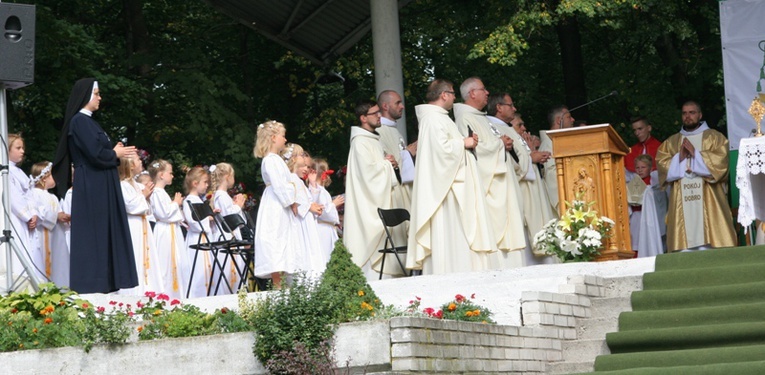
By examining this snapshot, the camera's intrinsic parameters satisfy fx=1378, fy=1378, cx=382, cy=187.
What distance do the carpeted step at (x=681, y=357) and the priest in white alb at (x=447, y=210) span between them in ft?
9.90

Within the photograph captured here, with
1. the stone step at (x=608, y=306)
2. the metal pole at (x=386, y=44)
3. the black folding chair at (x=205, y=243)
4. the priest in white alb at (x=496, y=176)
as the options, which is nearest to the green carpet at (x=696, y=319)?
the stone step at (x=608, y=306)

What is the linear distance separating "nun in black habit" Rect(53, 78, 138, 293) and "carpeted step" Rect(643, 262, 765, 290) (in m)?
4.88

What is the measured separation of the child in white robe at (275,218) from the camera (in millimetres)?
14141

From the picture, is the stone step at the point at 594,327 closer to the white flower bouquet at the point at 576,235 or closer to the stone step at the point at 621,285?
the stone step at the point at 621,285

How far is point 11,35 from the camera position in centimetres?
1255

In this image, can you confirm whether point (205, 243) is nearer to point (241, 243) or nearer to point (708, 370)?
point (241, 243)

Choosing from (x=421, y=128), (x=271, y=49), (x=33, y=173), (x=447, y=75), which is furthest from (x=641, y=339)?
(x=271, y=49)

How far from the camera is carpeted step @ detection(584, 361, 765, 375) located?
9820 mm

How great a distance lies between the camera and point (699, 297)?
11.7 meters

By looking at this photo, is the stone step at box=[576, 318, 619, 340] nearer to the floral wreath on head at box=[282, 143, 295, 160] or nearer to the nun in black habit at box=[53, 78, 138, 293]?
the nun in black habit at box=[53, 78, 138, 293]

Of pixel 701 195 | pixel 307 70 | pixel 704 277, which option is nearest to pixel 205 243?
pixel 701 195

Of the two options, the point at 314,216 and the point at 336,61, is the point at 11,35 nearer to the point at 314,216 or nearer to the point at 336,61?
the point at 314,216

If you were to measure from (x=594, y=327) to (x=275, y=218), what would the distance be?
12.5 ft

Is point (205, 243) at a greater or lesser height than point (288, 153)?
lesser
